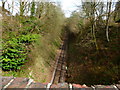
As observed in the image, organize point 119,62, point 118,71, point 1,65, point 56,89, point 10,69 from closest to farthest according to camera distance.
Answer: point 56,89
point 1,65
point 10,69
point 118,71
point 119,62

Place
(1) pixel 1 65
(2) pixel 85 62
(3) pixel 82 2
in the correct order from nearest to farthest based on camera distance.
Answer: (1) pixel 1 65 → (2) pixel 85 62 → (3) pixel 82 2

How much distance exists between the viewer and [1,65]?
5.88 metres

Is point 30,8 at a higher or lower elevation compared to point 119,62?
higher

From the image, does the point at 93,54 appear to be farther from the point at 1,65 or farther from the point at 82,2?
the point at 1,65

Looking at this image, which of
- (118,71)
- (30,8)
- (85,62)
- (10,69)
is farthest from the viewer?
(30,8)

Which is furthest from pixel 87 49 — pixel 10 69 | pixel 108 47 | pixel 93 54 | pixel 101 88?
pixel 101 88

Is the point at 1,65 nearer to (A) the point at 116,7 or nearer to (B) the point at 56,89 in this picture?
(B) the point at 56,89

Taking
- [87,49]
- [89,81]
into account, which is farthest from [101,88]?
[87,49]

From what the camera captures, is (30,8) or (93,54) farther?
(30,8)

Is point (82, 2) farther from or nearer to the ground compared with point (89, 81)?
farther from the ground

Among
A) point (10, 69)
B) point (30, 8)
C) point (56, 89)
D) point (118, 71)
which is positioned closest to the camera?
point (56, 89)

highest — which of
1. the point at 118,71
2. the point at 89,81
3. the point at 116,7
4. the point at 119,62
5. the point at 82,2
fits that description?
the point at 82,2

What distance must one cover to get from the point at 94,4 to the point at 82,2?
2.03 m

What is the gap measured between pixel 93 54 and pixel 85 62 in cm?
149
